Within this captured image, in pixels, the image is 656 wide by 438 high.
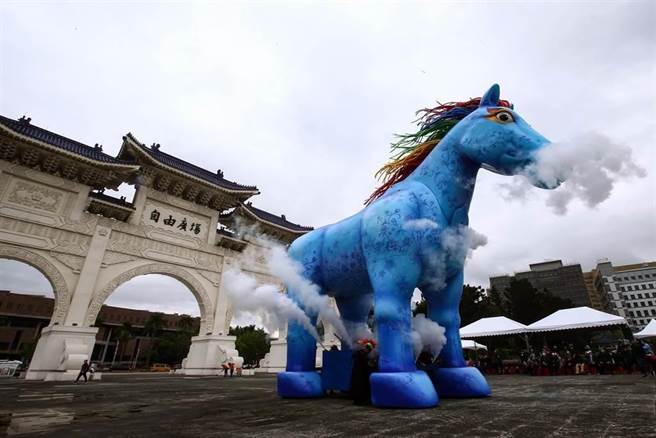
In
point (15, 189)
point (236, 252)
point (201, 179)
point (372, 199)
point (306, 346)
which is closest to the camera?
point (306, 346)

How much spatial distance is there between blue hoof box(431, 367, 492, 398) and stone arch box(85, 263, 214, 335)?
34.1 feet

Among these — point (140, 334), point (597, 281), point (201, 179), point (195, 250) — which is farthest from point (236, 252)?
point (597, 281)

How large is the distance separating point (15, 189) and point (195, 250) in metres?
5.35

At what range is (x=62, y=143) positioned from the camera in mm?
11039

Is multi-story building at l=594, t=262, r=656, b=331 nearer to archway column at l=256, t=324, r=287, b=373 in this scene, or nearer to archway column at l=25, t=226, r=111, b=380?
archway column at l=256, t=324, r=287, b=373

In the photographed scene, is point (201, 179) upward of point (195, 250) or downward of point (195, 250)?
upward

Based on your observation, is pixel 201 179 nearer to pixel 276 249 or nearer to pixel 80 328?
pixel 80 328

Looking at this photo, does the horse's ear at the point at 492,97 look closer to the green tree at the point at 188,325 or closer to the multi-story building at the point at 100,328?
the multi-story building at the point at 100,328

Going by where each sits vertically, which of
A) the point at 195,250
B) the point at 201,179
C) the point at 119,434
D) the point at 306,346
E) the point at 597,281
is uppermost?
the point at 597,281

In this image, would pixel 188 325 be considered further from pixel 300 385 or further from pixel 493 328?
pixel 300 385

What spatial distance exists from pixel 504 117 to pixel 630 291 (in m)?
83.4

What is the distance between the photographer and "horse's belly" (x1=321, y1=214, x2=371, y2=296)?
382cm

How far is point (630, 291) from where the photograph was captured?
64375 mm

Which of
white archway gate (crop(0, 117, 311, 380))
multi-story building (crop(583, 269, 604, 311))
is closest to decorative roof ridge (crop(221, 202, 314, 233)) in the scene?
white archway gate (crop(0, 117, 311, 380))
